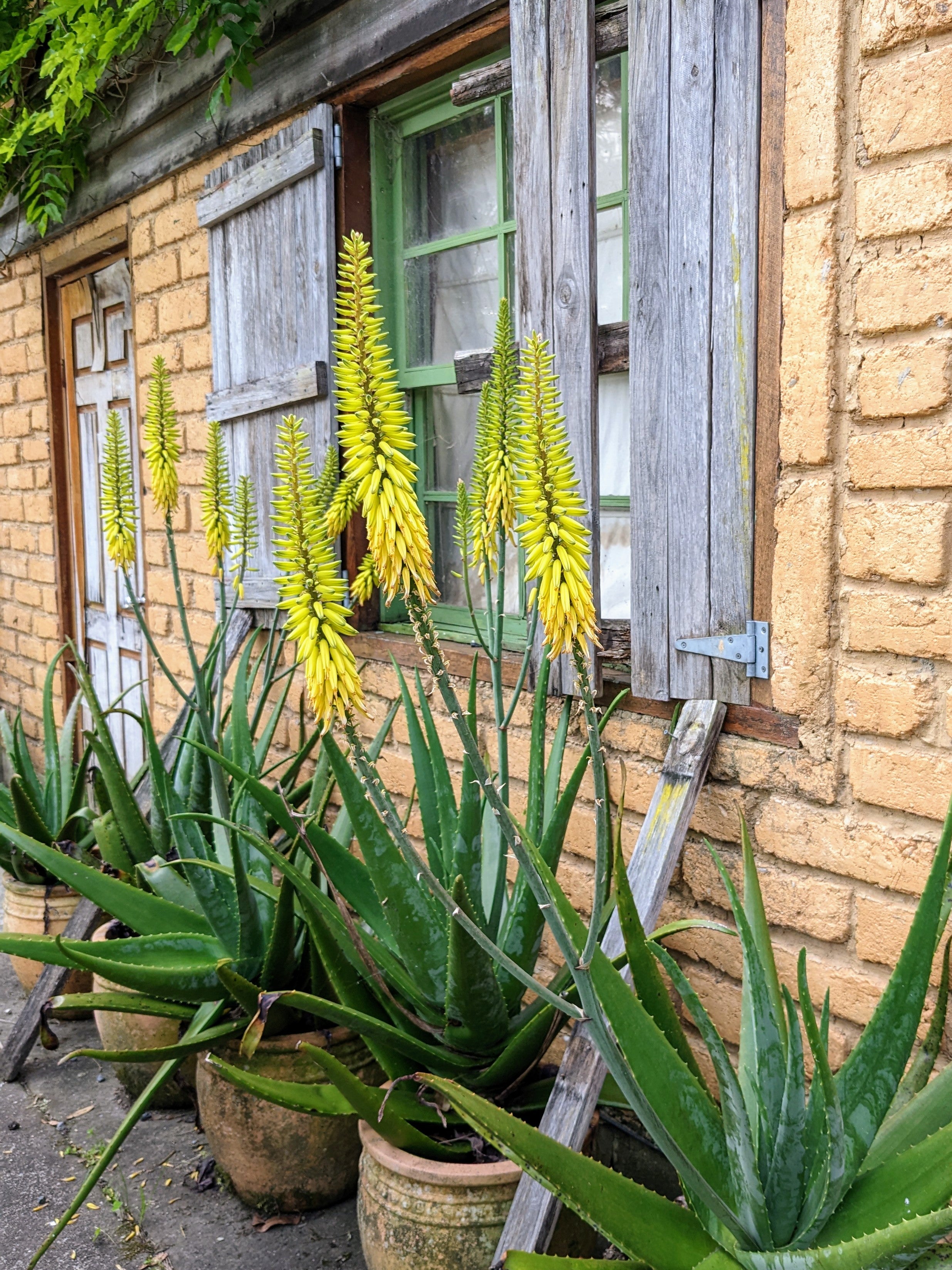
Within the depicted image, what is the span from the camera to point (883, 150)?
74.8 inches

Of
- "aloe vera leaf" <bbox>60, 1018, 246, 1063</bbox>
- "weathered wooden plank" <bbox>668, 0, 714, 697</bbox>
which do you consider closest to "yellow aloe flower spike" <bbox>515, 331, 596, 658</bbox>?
"weathered wooden plank" <bbox>668, 0, 714, 697</bbox>

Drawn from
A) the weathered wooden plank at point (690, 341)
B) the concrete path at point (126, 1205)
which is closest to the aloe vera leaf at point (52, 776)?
the concrete path at point (126, 1205)

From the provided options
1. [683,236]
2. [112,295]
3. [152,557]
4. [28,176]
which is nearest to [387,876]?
[683,236]

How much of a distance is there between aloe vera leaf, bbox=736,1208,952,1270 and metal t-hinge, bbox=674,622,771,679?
103cm

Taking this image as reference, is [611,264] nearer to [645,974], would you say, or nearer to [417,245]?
[417,245]

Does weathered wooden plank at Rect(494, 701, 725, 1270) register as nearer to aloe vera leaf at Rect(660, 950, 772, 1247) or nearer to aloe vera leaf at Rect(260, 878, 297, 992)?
aloe vera leaf at Rect(660, 950, 772, 1247)

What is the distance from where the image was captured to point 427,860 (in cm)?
239

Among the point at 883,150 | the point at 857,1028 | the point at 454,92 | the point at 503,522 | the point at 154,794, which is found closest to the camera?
the point at 503,522

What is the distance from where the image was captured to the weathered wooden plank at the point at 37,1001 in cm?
312

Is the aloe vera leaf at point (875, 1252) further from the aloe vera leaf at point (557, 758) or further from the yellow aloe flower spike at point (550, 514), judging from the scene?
the aloe vera leaf at point (557, 758)

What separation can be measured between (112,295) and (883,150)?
3.80m

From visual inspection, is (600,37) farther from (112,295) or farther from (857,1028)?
(112,295)

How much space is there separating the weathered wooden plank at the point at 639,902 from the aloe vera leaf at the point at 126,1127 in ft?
2.46

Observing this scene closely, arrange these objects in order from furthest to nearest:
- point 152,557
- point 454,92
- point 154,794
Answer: point 152,557 → point 154,794 → point 454,92
